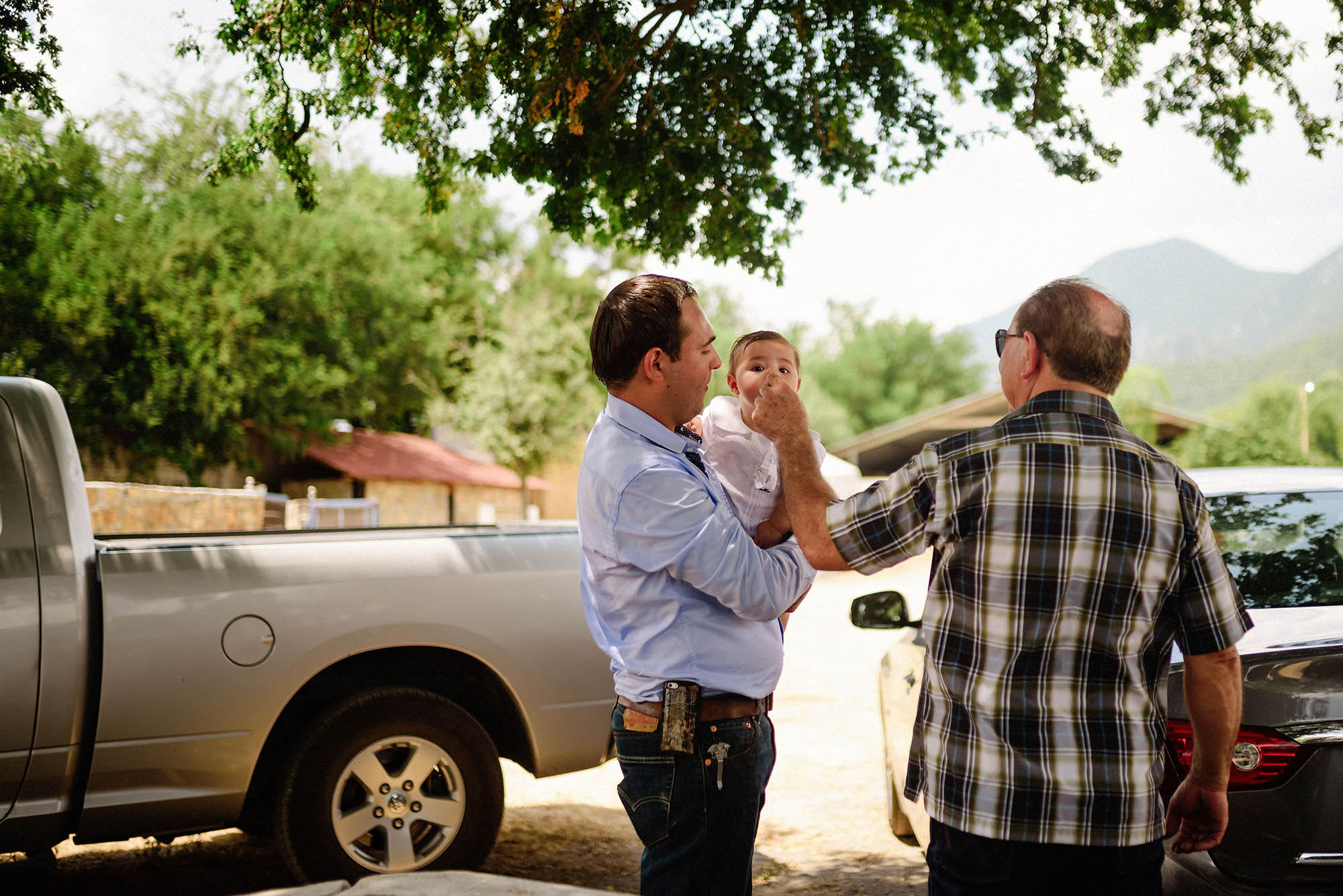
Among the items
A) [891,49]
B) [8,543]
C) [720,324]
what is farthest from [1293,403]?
[8,543]

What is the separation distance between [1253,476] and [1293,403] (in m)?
78.7

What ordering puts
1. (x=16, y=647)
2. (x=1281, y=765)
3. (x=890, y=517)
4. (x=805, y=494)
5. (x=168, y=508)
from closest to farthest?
1. (x=890, y=517)
2. (x=805, y=494)
3. (x=1281, y=765)
4. (x=16, y=647)
5. (x=168, y=508)

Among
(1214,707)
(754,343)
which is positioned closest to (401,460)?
(754,343)

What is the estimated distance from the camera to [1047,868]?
211cm

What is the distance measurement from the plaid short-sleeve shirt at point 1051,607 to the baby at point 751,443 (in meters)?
0.34

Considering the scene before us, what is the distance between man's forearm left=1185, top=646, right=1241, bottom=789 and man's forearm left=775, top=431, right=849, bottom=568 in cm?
76

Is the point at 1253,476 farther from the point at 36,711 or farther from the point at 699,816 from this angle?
the point at 36,711

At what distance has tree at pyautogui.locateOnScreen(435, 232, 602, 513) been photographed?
39844 millimetres

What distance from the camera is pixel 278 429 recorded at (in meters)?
27.8

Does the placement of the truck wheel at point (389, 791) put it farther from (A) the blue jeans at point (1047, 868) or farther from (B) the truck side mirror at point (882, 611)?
(A) the blue jeans at point (1047, 868)

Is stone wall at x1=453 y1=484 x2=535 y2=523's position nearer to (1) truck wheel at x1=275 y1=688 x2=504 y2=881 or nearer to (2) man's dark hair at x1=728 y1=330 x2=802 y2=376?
(1) truck wheel at x1=275 y1=688 x2=504 y2=881

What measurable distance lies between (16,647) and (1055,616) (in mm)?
3498

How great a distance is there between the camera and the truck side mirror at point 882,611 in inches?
187

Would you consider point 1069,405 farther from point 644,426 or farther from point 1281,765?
point 1281,765
